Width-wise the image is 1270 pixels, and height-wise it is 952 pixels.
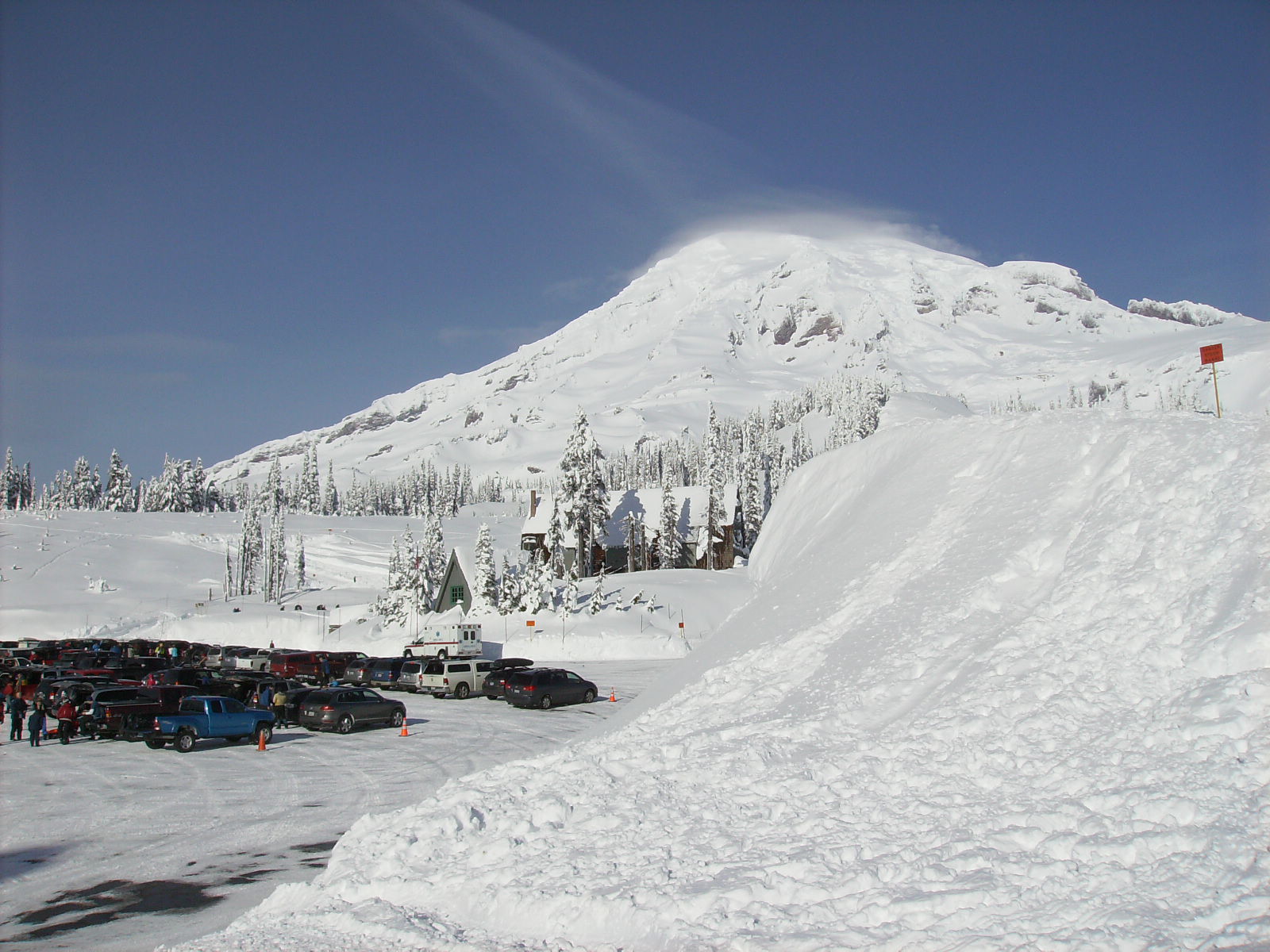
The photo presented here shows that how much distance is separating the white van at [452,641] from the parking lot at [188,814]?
21570 millimetres

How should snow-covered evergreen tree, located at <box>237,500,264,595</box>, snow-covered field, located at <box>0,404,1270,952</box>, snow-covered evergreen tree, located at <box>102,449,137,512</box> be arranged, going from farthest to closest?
1. snow-covered evergreen tree, located at <box>102,449,137,512</box>
2. snow-covered evergreen tree, located at <box>237,500,264,595</box>
3. snow-covered field, located at <box>0,404,1270,952</box>

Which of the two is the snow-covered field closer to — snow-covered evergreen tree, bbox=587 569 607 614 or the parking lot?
the parking lot

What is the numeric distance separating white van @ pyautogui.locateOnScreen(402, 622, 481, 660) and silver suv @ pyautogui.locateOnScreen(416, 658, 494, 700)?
1132cm

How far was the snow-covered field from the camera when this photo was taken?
8.03 m

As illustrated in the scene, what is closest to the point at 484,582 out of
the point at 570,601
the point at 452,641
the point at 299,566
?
the point at 570,601

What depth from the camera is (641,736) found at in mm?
14516

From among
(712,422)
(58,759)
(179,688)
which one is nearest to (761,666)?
(58,759)

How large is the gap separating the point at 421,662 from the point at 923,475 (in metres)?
23.8

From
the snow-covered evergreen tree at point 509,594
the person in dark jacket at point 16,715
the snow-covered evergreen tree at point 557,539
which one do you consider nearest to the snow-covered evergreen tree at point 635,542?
the snow-covered evergreen tree at point 557,539

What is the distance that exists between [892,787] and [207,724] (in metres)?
19.3

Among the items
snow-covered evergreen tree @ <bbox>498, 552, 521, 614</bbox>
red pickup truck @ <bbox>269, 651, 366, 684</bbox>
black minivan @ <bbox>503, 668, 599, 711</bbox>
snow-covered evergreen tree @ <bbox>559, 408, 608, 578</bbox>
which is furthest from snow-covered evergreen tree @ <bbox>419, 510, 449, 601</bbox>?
black minivan @ <bbox>503, 668, 599, 711</bbox>

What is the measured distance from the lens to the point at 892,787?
1032 cm

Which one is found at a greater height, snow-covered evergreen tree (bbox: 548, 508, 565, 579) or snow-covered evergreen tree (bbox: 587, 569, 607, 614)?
snow-covered evergreen tree (bbox: 548, 508, 565, 579)

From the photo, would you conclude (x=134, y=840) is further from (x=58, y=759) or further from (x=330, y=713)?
(x=330, y=713)
